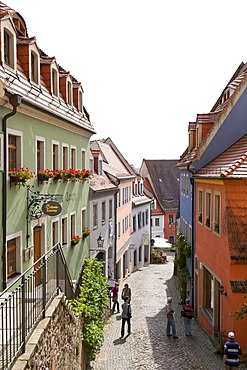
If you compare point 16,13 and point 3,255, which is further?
point 16,13

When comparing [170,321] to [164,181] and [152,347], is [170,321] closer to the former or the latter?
[152,347]

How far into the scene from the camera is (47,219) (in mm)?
15305

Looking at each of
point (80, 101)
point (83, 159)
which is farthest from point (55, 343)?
point (80, 101)

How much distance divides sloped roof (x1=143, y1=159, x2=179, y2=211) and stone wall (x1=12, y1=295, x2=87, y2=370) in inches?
1801

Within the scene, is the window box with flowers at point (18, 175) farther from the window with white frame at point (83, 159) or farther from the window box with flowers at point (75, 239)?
the window with white frame at point (83, 159)

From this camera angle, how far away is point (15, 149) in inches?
490

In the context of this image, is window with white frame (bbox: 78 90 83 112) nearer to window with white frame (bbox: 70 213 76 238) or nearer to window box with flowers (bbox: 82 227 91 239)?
window with white frame (bbox: 70 213 76 238)

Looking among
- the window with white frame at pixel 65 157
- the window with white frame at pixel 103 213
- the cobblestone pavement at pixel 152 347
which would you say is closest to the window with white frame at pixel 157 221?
the window with white frame at pixel 103 213

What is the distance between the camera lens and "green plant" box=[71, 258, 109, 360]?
1454cm

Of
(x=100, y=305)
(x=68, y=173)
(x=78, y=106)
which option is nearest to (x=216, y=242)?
(x=100, y=305)

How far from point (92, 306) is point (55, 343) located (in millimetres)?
7334

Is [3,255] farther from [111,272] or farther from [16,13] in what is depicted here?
[111,272]

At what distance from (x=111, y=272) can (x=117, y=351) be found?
45.6 ft

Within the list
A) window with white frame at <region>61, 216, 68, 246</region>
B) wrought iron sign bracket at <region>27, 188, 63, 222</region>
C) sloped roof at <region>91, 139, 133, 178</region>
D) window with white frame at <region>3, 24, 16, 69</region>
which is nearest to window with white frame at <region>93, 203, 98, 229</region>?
window with white frame at <region>61, 216, 68, 246</region>
